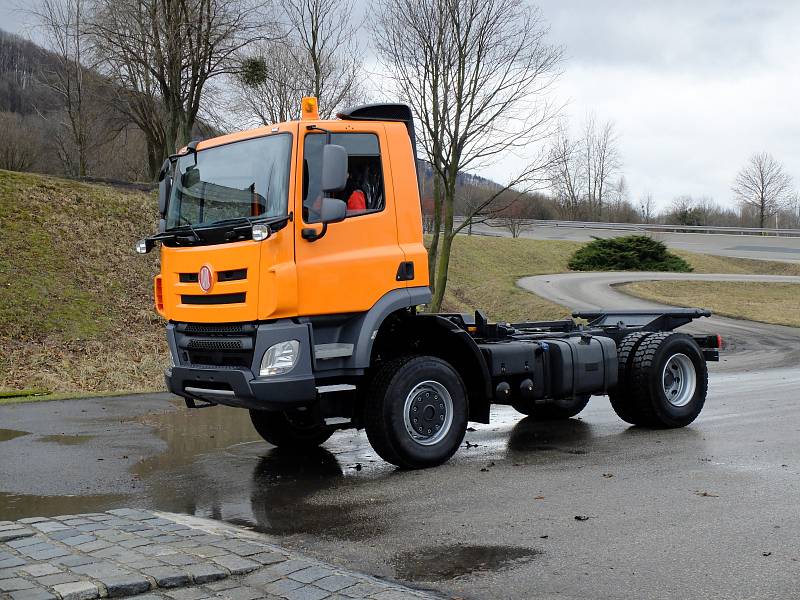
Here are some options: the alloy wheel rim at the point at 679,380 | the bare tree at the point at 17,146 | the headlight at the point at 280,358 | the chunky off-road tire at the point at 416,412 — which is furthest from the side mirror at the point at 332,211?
the bare tree at the point at 17,146

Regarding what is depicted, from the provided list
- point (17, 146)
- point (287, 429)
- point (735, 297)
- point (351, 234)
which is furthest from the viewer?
point (17, 146)

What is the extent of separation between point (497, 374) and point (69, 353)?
11065 millimetres

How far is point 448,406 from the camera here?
834 cm

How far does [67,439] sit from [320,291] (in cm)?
400

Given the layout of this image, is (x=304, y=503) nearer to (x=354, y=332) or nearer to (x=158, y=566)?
(x=354, y=332)

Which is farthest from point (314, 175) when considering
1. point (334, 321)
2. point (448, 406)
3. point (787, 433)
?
point (787, 433)

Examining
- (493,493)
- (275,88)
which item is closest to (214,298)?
(493,493)

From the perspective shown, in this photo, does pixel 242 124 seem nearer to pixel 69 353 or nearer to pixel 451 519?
pixel 69 353

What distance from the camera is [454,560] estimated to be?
5.40m

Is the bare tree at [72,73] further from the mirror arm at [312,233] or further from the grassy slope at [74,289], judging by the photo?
the mirror arm at [312,233]

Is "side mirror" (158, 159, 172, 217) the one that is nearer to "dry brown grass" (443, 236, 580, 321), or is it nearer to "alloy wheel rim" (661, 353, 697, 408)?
"alloy wheel rim" (661, 353, 697, 408)

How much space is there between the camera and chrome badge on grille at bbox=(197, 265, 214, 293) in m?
7.55

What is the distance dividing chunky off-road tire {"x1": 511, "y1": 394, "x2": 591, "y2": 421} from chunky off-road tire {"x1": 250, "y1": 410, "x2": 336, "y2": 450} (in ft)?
9.83

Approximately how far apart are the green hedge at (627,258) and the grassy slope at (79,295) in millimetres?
13526
